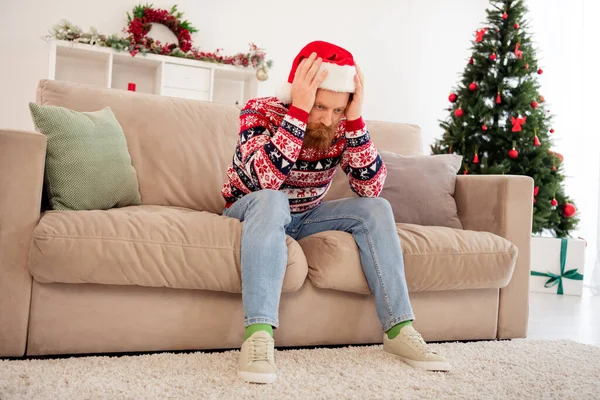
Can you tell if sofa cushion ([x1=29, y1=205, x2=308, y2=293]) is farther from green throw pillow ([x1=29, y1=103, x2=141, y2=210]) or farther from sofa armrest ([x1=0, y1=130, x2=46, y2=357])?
green throw pillow ([x1=29, y1=103, x2=141, y2=210])

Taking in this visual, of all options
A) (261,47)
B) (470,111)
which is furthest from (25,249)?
(261,47)

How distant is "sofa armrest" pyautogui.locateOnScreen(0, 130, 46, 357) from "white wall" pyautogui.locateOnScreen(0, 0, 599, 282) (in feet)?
10.3

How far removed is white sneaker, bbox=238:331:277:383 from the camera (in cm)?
127

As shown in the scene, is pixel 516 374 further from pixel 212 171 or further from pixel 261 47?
pixel 261 47

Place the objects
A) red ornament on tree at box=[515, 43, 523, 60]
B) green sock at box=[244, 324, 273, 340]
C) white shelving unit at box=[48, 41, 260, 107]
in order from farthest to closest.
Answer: white shelving unit at box=[48, 41, 260, 107], red ornament on tree at box=[515, 43, 523, 60], green sock at box=[244, 324, 273, 340]

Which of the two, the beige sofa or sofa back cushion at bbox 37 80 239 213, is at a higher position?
sofa back cushion at bbox 37 80 239 213

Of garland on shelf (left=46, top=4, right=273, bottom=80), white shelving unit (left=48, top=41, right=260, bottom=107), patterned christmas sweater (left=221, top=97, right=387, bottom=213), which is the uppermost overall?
garland on shelf (left=46, top=4, right=273, bottom=80)

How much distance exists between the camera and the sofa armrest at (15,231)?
1.37 metres

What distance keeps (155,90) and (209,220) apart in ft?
10.5

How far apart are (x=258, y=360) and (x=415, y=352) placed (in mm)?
442

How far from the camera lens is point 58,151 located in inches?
65.0

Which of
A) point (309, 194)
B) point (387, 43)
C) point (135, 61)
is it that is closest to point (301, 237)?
point (309, 194)

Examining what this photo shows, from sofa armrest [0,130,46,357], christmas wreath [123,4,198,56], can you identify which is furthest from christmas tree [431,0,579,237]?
sofa armrest [0,130,46,357]

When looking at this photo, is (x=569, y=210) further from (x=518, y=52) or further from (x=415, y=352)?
(x=415, y=352)
